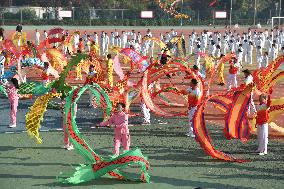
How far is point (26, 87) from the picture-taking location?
1806 centimetres

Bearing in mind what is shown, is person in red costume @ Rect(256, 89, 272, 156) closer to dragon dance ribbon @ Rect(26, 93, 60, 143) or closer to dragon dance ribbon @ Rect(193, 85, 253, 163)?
dragon dance ribbon @ Rect(193, 85, 253, 163)

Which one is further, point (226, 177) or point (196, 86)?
point (196, 86)

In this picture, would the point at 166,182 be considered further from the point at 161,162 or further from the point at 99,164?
the point at 161,162

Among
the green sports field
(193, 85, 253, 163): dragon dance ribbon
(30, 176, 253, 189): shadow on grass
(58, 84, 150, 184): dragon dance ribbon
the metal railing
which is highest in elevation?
the metal railing

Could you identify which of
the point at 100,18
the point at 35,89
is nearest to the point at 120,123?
the point at 35,89

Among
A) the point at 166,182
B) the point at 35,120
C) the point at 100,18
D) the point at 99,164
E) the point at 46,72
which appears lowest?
the point at 166,182

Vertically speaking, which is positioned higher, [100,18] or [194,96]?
[100,18]

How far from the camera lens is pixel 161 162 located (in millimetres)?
16391

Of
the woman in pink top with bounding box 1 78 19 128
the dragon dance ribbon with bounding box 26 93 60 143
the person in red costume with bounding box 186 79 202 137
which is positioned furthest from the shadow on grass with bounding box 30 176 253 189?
the woman in pink top with bounding box 1 78 19 128

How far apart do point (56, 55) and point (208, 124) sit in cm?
944

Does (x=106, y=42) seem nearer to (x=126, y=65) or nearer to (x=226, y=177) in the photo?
(x=126, y=65)

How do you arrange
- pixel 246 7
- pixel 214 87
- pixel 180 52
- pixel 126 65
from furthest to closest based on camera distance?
1. pixel 246 7
2. pixel 126 65
3. pixel 180 52
4. pixel 214 87

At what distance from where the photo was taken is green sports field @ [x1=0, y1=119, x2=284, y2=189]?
47.3ft

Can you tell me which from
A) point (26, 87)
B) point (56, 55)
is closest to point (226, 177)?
point (26, 87)
